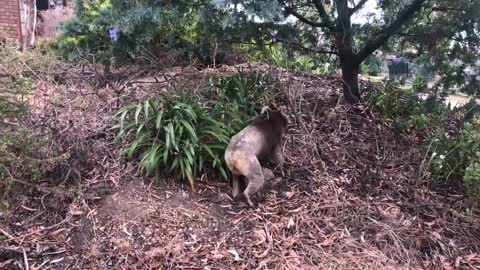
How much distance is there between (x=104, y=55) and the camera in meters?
6.04

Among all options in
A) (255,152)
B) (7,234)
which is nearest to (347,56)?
(255,152)

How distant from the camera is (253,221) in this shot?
11.9 ft

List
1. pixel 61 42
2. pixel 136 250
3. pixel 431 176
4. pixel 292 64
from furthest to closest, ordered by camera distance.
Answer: pixel 61 42 → pixel 292 64 → pixel 431 176 → pixel 136 250

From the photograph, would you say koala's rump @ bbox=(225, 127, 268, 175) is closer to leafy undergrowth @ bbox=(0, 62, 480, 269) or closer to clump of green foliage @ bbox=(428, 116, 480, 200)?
leafy undergrowth @ bbox=(0, 62, 480, 269)

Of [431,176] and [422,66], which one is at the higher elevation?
[422,66]

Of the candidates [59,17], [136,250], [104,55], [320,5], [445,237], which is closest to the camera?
[136,250]

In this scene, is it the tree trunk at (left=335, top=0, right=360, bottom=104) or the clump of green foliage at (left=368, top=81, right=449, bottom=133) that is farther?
the tree trunk at (left=335, top=0, right=360, bottom=104)

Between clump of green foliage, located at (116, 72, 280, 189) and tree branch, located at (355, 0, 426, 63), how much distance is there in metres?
1.85

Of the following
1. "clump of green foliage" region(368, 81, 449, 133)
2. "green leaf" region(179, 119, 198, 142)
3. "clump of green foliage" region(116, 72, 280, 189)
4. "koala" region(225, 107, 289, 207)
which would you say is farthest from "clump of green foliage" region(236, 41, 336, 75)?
"green leaf" region(179, 119, 198, 142)

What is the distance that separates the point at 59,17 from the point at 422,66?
8591mm

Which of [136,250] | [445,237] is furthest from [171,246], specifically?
[445,237]

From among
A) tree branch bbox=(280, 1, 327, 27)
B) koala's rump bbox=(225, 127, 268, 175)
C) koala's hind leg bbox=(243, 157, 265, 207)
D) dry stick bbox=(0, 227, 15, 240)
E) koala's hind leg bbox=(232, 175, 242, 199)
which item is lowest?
dry stick bbox=(0, 227, 15, 240)

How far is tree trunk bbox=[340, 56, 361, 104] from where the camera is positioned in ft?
18.8

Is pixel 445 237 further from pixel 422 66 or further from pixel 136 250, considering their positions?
pixel 136 250
